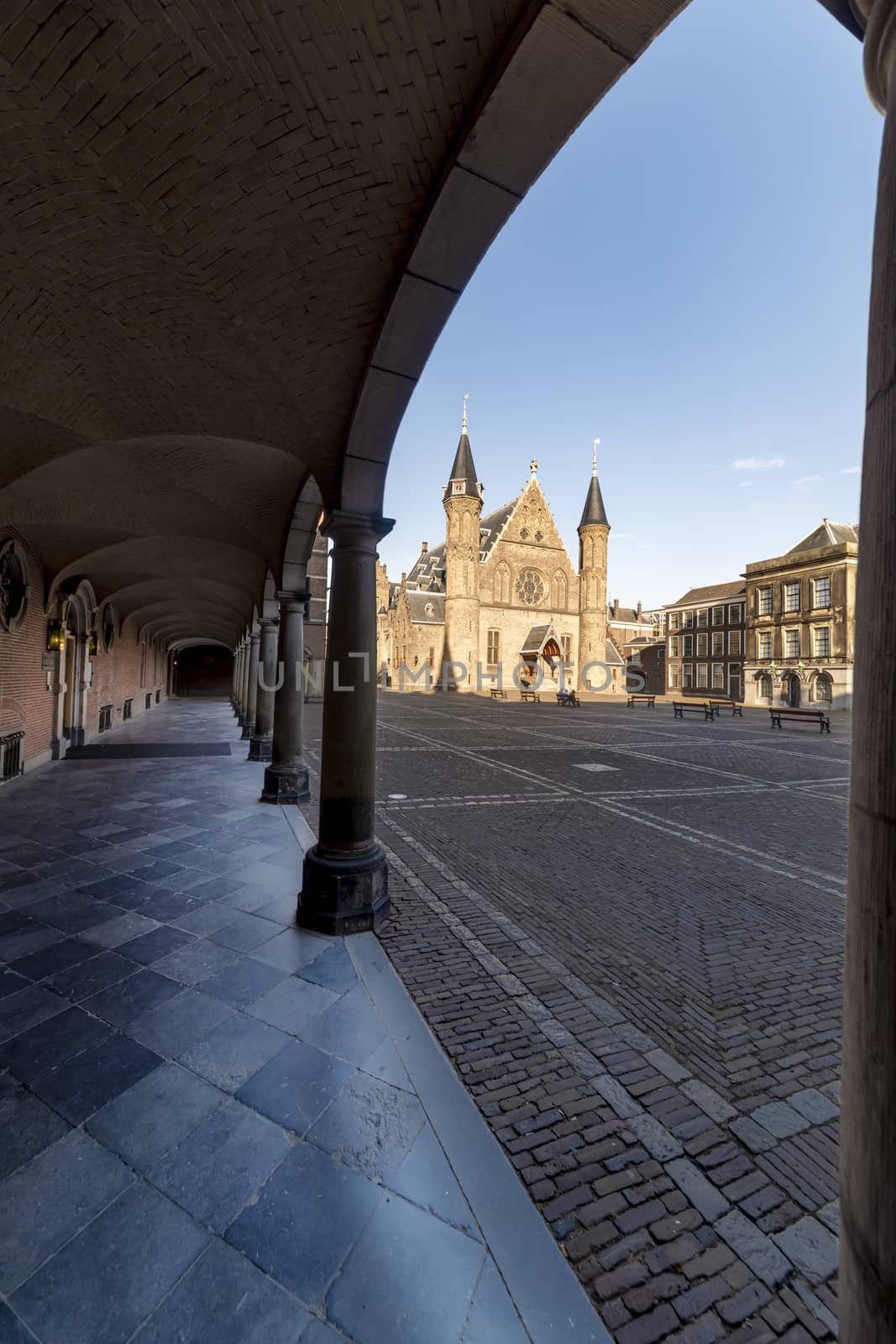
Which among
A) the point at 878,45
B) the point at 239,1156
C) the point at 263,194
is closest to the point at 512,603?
the point at 263,194

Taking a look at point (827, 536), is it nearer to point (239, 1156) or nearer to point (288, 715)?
point (288, 715)

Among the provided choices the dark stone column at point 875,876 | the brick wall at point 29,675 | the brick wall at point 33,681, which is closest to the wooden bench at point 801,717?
the brick wall at point 33,681

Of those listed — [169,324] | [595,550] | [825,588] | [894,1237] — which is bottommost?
[894,1237]

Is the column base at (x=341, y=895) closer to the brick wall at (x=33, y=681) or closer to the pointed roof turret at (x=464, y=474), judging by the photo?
the brick wall at (x=33, y=681)

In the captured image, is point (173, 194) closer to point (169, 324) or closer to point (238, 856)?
point (169, 324)

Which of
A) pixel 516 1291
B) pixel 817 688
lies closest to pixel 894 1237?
pixel 516 1291

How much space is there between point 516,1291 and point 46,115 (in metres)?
5.33

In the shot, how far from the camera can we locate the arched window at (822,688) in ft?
107

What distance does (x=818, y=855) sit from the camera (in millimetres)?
6387

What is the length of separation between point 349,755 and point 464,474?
1548 inches

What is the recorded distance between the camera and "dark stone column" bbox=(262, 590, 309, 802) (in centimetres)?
818

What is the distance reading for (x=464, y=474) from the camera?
41.1 meters

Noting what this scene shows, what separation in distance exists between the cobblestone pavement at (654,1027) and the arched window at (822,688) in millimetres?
29044

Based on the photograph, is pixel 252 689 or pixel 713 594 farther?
pixel 713 594
